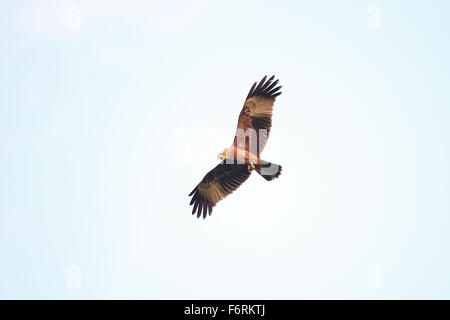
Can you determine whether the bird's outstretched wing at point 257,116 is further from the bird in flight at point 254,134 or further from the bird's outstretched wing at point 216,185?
the bird's outstretched wing at point 216,185

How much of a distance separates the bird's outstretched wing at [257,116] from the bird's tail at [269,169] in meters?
0.33

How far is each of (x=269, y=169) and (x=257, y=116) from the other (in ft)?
4.31

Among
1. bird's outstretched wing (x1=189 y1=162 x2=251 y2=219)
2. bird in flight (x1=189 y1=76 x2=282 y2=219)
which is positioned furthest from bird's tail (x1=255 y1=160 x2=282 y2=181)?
bird's outstretched wing (x1=189 y1=162 x2=251 y2=219)

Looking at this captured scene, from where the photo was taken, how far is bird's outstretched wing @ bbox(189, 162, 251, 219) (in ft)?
44.5

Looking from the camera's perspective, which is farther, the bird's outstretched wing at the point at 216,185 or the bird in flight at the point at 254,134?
the bird's outstretched wing at the point at 216,185

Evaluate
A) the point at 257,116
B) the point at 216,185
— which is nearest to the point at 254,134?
the point at 257,116

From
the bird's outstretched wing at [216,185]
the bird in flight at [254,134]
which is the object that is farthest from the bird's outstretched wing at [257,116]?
the bird's outstretched wing at [216,185]

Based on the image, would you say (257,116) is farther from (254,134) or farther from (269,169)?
(269,169)

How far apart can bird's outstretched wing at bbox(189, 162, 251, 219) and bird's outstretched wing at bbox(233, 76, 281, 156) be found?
0.75m

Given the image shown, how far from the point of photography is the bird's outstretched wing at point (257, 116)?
1297cm
